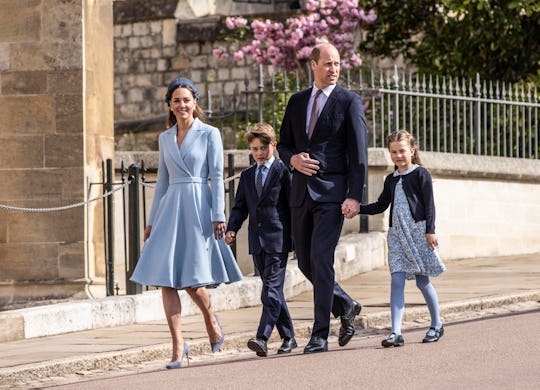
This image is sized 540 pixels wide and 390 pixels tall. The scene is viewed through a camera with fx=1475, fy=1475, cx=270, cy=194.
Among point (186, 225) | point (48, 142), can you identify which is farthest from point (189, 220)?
point (48, 142)

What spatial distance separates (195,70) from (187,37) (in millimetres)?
614

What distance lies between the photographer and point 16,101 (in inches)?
498

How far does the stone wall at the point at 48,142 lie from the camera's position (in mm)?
12539

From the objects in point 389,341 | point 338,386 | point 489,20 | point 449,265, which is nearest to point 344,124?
point 389,341

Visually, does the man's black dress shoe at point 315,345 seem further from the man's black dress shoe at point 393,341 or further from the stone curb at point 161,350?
the stone curb at point 161,350

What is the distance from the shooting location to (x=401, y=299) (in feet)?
29.7

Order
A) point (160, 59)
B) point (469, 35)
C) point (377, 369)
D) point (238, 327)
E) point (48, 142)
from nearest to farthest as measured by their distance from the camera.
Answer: point (377, 369)
point (238, 327)
point (48, 142)
point (469, 35)
point (160, 59)

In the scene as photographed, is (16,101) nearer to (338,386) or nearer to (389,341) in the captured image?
(389,341)

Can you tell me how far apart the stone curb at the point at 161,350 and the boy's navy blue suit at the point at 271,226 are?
28.3 inches

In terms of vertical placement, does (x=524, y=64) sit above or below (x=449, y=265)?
above

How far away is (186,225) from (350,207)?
948mm

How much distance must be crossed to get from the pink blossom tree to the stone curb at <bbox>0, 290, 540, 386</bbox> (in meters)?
11.0

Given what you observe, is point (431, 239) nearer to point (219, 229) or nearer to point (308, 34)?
point (219, 229)

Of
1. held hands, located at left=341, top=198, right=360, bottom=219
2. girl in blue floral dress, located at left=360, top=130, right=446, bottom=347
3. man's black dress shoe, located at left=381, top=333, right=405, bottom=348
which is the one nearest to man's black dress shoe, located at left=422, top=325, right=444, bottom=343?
girl in blue floral dress, located at left=360, top=130, right=446, bottom=347
